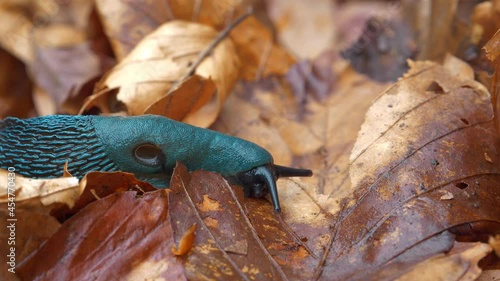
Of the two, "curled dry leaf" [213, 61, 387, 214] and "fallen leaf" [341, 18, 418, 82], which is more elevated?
"fallen leaf" [341, 18, 418, 82]

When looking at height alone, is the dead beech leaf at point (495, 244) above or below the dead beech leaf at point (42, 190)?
above

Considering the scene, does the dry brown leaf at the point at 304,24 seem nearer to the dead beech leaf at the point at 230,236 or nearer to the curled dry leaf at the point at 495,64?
the curled dry leaf at the point at 495,64

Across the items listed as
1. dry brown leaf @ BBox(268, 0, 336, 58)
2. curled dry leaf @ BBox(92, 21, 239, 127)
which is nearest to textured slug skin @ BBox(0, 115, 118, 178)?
curled dry leaf @ BBox(92, 21, 239, 127)

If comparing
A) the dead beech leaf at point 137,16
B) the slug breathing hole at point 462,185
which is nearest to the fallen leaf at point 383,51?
the dead beech leaf at point 137,16

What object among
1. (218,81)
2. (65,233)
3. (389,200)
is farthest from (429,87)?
(65,233)

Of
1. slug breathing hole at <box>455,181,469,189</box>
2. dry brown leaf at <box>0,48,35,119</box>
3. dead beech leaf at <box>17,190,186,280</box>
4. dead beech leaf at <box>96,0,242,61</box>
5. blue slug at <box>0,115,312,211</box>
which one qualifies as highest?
dead beech leaf at <box>96,0,242,61</box>

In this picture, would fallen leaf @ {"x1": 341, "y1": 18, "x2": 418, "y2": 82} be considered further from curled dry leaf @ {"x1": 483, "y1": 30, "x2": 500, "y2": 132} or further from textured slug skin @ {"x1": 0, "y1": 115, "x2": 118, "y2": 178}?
textured slug skin @ {"x1": 0, "y1": 115, "x2": 118, "y2": 178}

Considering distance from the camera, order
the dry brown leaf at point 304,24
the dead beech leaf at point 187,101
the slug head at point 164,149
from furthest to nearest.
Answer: the dry brown leaf at point 304,24 < the dead beech leaf at point 187,101 < the slug head at point 164,149

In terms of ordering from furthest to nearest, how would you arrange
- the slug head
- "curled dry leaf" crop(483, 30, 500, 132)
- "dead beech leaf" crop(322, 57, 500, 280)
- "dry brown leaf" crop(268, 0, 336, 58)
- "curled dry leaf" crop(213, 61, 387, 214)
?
"dry brown leaf" crop(268, 0, 336, 58), "curled dry leaf" crop(213, 61, 387, 214), the slug head, "curled dry leaf" crop(483, 30, 500, 132), "dead beech leaf" crop(322, 57, 500, 280)
